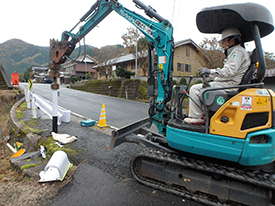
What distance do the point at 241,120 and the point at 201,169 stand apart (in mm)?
967

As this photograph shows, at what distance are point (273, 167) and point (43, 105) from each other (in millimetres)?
8369

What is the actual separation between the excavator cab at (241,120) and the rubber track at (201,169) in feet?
0.58

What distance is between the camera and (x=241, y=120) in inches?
101

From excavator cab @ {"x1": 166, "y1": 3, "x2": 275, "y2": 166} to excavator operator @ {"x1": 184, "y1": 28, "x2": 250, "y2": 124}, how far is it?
13cm

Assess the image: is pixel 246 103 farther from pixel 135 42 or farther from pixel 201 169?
pixel 135 42

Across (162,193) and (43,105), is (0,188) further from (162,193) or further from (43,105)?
(43,105)

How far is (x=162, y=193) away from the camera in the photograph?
2941mm

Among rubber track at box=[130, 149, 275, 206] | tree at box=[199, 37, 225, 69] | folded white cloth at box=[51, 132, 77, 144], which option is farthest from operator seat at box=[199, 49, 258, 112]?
tree at box=[199, 37, 225, 69]

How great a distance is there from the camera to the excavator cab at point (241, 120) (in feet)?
8.34

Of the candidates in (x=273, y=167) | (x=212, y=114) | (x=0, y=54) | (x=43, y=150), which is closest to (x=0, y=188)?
(x=43, y=150)

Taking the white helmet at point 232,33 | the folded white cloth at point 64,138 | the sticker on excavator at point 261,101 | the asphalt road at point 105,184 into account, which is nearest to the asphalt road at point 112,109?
the folded white cloth at point 64,138

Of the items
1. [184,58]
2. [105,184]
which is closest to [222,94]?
[105,184]

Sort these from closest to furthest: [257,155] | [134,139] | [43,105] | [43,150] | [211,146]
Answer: [257,155] → [211,146] → [134,139] → [43,150] → [43,105]

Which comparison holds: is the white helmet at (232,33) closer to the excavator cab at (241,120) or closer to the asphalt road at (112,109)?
the excavator cab at (241,120)
